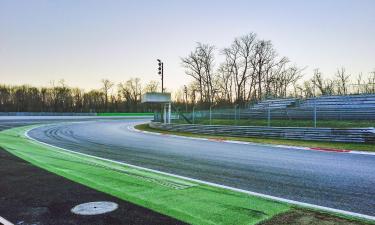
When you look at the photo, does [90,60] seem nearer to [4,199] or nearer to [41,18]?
[41,18]

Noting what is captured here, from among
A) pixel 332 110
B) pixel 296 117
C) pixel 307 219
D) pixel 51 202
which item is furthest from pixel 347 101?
pixel 51 202

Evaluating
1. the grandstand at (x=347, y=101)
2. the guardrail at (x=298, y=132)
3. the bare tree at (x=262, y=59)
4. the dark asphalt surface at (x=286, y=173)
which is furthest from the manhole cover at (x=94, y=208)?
the bare tree at (x=262, y=59)

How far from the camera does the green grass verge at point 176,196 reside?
4.53m

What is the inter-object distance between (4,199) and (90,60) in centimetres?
2955

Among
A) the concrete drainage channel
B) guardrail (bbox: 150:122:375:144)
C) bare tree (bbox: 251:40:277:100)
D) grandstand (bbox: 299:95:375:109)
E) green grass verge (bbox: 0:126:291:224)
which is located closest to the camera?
green grass verge (bbox: 0:126:291:224)

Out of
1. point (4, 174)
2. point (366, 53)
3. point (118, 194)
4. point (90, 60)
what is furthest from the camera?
point (90, 60)

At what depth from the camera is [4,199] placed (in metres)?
5.59

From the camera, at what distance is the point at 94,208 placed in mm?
4973

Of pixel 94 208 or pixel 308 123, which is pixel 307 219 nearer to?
pixel 94 208

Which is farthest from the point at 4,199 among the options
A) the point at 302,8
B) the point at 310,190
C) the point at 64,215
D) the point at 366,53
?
the point at 366,53

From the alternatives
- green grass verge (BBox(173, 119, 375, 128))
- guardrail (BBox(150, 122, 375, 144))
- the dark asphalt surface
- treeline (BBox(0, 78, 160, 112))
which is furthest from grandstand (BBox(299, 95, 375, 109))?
treeline (BBox(0, 78, 160, 112))

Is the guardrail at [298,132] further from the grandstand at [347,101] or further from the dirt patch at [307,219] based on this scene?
the dirt patch at [307,219]

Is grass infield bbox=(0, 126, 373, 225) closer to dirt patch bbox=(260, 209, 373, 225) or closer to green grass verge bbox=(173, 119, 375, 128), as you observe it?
dirt patch bbox=(260, 209, 373, 225)

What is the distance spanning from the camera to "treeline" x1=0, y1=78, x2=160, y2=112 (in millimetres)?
90812
